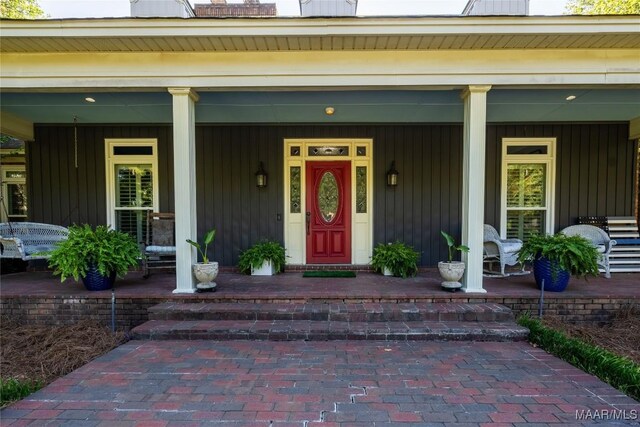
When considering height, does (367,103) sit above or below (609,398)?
above

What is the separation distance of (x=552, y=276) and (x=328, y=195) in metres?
3.28

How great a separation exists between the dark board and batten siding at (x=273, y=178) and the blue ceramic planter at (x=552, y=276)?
1827 mm

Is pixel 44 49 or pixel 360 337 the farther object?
pixel 44 49

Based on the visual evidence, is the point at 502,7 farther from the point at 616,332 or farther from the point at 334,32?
the point at 616,332

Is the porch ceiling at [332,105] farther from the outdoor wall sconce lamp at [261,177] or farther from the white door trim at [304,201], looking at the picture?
the outdoor wall sconce lamp at [261,177]

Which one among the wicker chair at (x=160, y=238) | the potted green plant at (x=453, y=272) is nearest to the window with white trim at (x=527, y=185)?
the potted green plant at (x=453, y=272)

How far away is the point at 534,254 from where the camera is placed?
13.1 feet

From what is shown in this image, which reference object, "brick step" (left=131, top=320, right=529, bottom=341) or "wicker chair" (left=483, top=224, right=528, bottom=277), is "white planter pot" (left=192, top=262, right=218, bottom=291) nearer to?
"brick step" (left=131, top=320, right=529, bottom=341)

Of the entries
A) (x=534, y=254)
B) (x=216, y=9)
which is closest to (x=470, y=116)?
(x=534, y=254)

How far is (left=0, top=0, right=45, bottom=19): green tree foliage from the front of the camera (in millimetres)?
10211

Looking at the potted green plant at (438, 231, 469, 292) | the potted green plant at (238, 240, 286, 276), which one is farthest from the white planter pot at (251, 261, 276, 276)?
the potted green plant at (438, 231, 469, 292)

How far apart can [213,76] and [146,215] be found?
3.10 m

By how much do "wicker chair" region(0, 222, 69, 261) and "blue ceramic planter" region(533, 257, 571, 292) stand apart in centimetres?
623

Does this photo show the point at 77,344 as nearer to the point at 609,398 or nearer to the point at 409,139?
the point at 609,398
